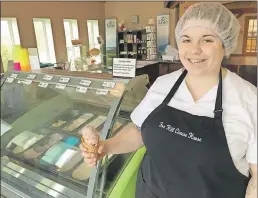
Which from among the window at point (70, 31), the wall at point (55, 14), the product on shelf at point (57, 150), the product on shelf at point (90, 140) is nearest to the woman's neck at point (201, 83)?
the product on shelf at point (90, 140)

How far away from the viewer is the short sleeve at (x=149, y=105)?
103 cm

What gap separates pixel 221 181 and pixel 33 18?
454 centimetres

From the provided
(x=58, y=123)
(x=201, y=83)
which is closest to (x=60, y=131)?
(x=58, y=123)

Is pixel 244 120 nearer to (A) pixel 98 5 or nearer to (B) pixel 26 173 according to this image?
(B) pixel 26 173

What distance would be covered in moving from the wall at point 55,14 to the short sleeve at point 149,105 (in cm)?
320

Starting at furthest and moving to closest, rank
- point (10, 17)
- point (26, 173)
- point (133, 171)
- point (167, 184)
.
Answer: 1. point (10, 17)
2. point (26, 173)
3. point (133, 171)
4. point (167, 184)

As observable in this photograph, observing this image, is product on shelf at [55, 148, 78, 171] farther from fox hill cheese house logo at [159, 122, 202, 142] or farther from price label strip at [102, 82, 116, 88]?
fox hill cheese house logo at [159, 122, 202, 142]

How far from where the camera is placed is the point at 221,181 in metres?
0.88

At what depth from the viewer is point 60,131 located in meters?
1.75

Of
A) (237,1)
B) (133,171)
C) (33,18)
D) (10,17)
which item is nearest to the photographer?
(133,171)

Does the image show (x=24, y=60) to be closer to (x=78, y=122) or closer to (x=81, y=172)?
(x=78, y=122)

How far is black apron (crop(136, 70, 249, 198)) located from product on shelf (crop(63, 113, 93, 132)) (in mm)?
860

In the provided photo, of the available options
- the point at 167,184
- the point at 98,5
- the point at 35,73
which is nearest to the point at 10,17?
the point at 98,5

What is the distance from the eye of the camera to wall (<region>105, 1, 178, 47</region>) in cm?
485
